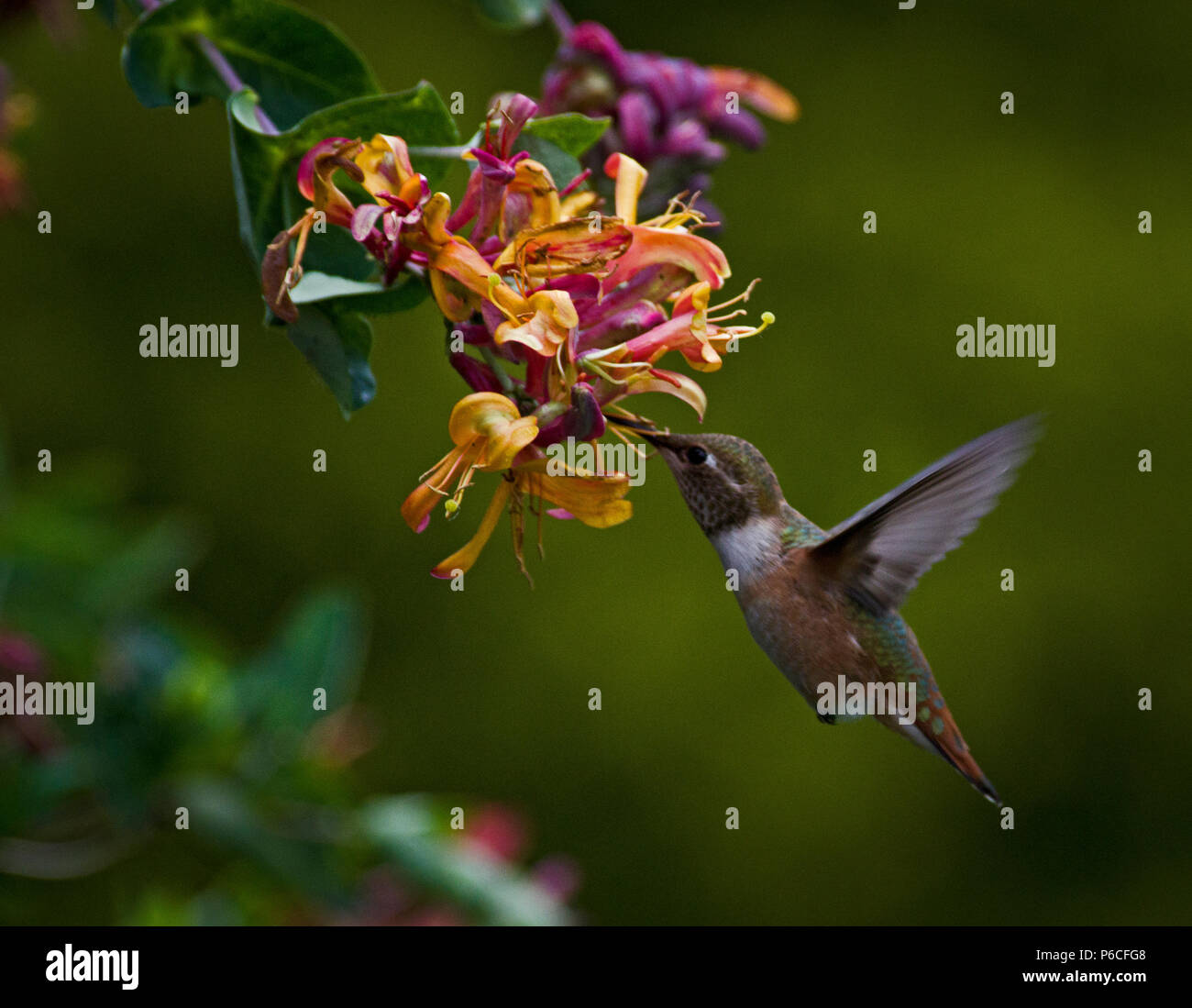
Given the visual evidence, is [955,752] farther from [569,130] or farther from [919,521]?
[569,130]

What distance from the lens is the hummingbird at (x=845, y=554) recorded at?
1.41 m

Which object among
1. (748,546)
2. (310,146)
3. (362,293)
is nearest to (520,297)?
(362,293)

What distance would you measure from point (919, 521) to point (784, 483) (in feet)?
9.19

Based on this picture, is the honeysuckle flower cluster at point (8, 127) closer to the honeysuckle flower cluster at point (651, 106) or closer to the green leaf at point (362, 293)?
the honeysuckle flower cluster at point (651, 106)

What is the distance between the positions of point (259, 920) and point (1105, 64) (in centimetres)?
410

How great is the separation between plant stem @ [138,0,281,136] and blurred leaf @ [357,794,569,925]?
1207mm

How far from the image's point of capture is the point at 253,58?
52.4 inches

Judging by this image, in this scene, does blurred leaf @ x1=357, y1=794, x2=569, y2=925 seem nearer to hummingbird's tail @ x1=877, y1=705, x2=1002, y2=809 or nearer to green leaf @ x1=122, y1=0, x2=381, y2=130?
hummingbird's tail @ x1=877, y1=705, x2=1002, y2=809

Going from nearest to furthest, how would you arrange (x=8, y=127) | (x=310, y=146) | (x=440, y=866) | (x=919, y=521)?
(x=310, y=146)
(x=919, y=521)
(x=8, y=127)
(x=440, y=866)

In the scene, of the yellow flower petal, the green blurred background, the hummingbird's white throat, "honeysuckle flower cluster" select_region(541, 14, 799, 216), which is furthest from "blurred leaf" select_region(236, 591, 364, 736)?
→ the green blurred background

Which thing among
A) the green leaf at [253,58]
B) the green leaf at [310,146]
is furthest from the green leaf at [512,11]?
the green leaf at [310,146]

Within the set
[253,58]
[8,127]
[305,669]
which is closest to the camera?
[253,58]

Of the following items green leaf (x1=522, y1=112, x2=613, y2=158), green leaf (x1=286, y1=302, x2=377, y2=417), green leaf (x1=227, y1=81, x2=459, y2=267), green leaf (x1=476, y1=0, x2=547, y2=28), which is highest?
green leaf (x1=476, y1=0, x2=547, y2=28)

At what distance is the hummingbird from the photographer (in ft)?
4.61
